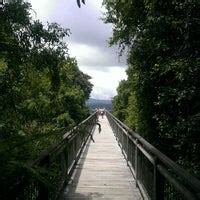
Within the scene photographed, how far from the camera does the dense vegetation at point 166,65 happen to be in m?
10.1

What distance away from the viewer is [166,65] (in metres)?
11.2

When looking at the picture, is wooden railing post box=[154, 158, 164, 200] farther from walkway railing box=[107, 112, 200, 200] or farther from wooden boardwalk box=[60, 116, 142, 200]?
wooden boardwalk box=[60, 116, 142, 200]

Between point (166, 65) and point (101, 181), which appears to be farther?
point (166, 65)

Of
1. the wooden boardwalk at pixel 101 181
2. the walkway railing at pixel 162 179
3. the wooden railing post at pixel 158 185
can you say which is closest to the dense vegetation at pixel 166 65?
the walkway railing at pixel 162 179

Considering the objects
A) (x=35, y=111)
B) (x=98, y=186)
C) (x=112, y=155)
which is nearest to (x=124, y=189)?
(x=98, y=186)

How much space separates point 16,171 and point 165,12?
9578 mm

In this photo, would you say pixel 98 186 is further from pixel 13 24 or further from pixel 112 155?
pixel 112 155

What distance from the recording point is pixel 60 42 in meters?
9.47

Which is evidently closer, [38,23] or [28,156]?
[28,156]

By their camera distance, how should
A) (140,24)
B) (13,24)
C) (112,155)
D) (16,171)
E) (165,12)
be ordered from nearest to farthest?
(16,171) < (13,24) < (165,12) < (140,24) < (112,155)

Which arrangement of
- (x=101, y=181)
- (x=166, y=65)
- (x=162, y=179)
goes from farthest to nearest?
1. (x=166, y=65)
2. (x=101, y=181)
3. (x=162, y=179)

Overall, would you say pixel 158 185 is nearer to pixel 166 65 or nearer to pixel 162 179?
pixel 162 179

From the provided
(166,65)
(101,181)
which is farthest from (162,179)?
(166,65)

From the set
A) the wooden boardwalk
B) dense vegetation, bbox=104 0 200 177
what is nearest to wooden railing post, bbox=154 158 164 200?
the wooden boardwalk
